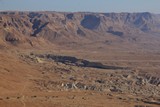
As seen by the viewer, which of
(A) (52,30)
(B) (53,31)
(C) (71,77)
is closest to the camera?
(C) (71,77)

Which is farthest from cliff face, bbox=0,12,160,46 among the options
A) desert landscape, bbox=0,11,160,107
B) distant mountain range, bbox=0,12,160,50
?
desert landscape, bbox=0,11,160,107

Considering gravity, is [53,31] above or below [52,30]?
below

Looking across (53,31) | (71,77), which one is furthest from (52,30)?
(71,77)

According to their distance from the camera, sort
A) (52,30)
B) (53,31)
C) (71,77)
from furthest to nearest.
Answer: (53,31) → (52,30) → (71,77)

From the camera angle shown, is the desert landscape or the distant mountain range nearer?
the desert landscape

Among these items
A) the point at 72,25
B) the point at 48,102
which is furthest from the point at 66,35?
the point at 48,102

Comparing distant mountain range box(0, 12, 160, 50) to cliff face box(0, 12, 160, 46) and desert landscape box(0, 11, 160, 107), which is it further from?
desert landscape box(0, 11, 160, 107)

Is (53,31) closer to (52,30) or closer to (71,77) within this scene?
(52,30)

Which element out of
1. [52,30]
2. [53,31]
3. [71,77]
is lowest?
[71,77]

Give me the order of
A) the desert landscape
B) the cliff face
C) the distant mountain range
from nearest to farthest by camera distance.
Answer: the desert landscape, the distant mountain range, the cliff face

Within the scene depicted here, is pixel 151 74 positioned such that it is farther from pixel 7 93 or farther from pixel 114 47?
pixel 114 47

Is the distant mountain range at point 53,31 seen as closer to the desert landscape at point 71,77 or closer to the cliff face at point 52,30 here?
the cliff face at point 52,30
